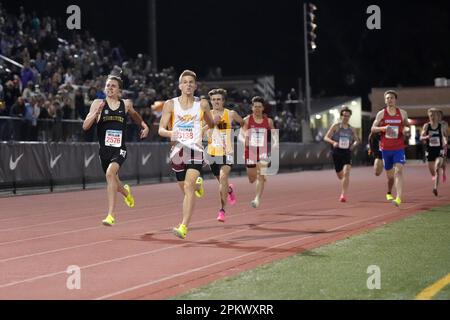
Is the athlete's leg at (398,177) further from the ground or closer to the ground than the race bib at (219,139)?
closer to the ground

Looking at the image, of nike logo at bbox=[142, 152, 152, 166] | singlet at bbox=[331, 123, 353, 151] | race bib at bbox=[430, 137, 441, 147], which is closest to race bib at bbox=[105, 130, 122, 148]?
singlet at bbox=[331, 123, 353, 151]

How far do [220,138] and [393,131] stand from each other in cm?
427

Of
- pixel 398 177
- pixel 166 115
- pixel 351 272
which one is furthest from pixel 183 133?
pixel 398 177

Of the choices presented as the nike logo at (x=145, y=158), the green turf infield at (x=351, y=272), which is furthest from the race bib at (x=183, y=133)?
the nike logo at (x=145, y=158)

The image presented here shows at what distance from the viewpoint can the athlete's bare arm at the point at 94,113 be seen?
43.7ft

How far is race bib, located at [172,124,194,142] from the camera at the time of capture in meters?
11.6

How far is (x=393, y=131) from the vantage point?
1739 cm

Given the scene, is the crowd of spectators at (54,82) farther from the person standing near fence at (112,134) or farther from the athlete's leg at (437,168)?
the person standing near fence at (112,134)

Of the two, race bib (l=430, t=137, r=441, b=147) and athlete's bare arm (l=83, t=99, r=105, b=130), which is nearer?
athlete's bare arm (l=83, t=99, r=105, b=130)

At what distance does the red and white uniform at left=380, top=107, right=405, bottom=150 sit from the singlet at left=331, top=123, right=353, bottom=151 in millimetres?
1899

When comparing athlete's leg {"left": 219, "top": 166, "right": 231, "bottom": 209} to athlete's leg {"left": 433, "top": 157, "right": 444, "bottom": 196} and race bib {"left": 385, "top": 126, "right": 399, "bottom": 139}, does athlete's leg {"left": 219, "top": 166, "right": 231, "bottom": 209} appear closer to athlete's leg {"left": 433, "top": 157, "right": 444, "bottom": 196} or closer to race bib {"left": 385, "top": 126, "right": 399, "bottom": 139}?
race bib {"left": 385, "top": 126, "right": 399, "bottom": 139}
